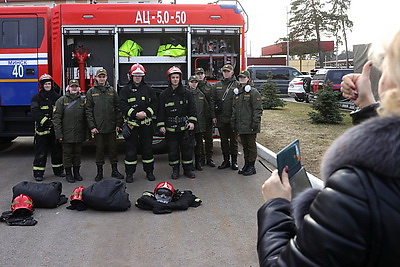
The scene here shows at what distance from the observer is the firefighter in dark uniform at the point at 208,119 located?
354 inches

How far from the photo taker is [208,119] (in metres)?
9.09

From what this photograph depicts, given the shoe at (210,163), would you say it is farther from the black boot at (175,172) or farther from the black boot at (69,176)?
the black boot at (69,176)

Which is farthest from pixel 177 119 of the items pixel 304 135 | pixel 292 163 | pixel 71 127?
pixel 292 163

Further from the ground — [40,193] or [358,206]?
[358,206]

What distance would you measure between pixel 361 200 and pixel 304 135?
426 inches

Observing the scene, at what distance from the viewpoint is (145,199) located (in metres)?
6.12

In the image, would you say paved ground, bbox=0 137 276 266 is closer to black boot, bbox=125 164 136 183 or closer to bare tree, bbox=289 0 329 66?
black boot, bbox=125 164 136 183

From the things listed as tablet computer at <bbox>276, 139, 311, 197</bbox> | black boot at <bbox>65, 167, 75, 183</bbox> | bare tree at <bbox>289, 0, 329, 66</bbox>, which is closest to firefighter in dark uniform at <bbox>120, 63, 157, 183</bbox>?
black boot at <bbox>65, 167, 75, 183</bbox>

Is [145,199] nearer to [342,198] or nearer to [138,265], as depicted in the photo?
[138,265]

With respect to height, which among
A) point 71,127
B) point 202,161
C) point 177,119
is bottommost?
point 202,161

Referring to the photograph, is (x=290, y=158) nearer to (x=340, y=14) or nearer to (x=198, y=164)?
(x=198, y=164)

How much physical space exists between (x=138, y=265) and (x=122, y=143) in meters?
7.56

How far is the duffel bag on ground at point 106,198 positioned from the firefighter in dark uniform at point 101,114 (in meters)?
1.83

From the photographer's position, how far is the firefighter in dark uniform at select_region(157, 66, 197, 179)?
26.8 ft
